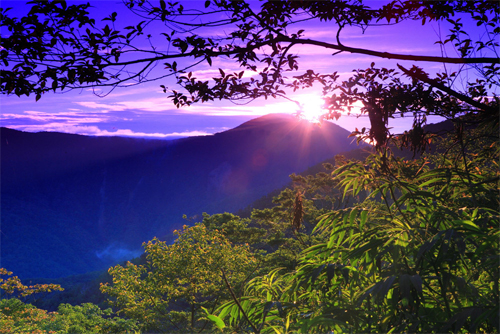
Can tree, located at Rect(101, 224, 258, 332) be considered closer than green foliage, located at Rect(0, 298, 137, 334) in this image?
No

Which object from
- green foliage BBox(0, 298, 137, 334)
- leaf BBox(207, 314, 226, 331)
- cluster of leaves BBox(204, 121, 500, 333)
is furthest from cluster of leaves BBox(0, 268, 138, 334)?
leaf BBox(207, 314, 226, 331)

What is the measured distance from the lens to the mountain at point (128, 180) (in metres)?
71.3

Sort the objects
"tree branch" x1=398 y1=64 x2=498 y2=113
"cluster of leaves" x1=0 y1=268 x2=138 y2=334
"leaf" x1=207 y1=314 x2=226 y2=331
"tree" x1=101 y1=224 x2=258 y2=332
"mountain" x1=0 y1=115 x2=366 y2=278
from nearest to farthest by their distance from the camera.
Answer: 1. "leaf" x1=207 y1=314 x2=226 y2=331
2. "tree branch" x1=398 y1=64 x2=498 y2=113
3. "cluster of leaves" x1=0 y1=268 x2=138 y2=334
4. "tree" x1=101 y1=224 x2=258 y2=332
5. "mountain" x1=0 y1=115 x2=366 y2=278

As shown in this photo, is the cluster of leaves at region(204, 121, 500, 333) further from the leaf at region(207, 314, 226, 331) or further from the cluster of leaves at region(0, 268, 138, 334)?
the cluster of leaves at region(0, 268, 138, 334)

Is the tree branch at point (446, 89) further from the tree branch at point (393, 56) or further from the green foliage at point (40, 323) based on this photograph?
the green foliage at point (40, 323)

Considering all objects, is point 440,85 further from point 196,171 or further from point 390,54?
point 196,171

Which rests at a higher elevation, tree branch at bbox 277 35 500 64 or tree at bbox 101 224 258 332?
tree branch at bbox 277 35 500 64

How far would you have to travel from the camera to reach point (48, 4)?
2764 millimetres

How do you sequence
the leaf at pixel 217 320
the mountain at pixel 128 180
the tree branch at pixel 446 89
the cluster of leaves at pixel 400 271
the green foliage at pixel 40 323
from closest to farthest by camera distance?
the cluster of leaves at pixel 400 271, the leaf at pixel 217 320, the tree branch at pixel 446 89, the green foliage at pixel 40 323, the mountain at pixel 128 180

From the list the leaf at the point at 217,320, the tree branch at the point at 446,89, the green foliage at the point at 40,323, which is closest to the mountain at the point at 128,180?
the green foliage at the point at 40,323

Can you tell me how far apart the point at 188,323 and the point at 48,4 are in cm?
1658

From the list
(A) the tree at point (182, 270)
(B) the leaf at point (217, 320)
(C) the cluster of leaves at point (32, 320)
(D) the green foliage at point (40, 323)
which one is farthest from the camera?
(A) the tree at point (182, 270)

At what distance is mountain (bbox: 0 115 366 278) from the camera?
234 ft

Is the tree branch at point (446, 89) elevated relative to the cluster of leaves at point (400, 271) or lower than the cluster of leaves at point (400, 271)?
elevated
